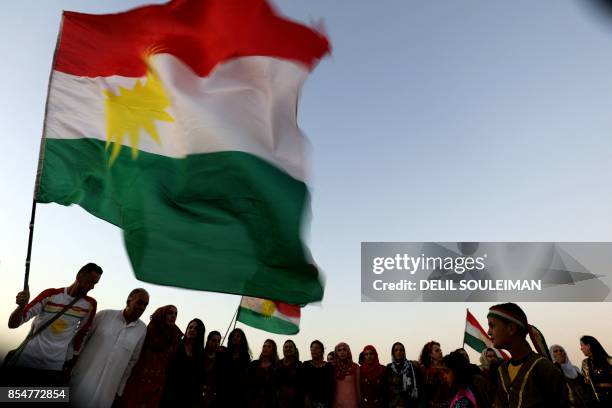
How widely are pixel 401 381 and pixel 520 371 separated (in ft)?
18.1

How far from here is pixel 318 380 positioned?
29.0ft

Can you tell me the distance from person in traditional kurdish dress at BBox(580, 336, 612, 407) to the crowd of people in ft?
0.05

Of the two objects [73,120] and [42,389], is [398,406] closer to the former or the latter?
[42,389]

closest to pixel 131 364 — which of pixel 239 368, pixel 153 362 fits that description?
pixel 153 362

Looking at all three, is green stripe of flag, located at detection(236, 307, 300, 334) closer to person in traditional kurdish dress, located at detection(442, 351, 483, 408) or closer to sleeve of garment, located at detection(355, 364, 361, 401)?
sleeve of garment, located at detection(355, 364, 361, 401)

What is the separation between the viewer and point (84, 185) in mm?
5078

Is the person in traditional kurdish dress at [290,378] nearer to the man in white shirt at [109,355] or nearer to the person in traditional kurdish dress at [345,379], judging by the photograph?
the person in traditional kurdish dress at [345,379]

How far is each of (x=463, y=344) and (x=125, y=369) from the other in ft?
→ 34.1

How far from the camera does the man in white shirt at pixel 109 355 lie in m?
5.43

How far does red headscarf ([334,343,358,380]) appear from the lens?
8995mm

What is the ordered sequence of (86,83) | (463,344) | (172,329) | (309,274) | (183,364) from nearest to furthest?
1. (309,274)
2. (86,83)
3. (172,329)
4. (183,364)
5. (463,344)

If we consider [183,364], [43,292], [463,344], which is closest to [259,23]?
[43,292]

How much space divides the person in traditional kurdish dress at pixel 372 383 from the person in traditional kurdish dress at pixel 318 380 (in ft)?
1.54

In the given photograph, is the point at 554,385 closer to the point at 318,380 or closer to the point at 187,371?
the point at 187,371
